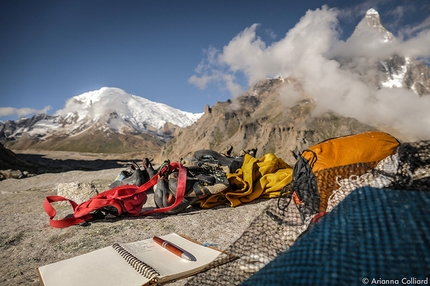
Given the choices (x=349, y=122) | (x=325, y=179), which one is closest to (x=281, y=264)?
(x=325, y=179)

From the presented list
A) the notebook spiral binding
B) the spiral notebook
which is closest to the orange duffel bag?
the spiral notebook

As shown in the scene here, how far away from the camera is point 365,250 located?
1.04 m

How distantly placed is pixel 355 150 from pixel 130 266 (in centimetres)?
246

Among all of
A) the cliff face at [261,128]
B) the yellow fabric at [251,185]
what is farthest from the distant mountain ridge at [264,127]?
the yellow fabric at [251,185]

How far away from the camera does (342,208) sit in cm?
136

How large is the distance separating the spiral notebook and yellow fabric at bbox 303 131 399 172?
1.46 m

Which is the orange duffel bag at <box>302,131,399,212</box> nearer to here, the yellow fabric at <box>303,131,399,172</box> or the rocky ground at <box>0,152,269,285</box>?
the yellow fabric at <box>303,131,399,172</box>

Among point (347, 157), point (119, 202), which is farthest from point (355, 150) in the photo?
point (119, 202)

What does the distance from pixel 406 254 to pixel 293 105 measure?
132 m

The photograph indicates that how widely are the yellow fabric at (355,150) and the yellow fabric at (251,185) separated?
1747mm

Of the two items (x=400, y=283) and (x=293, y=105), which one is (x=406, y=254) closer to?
(x=400, y=283)

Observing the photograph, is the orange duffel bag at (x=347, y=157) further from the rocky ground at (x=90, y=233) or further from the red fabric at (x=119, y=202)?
the red fabric at (x=119, y=202)

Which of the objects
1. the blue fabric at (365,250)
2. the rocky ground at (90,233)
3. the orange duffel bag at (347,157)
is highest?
the orange duffel bag at (347,157)

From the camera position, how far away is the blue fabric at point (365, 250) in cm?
94
